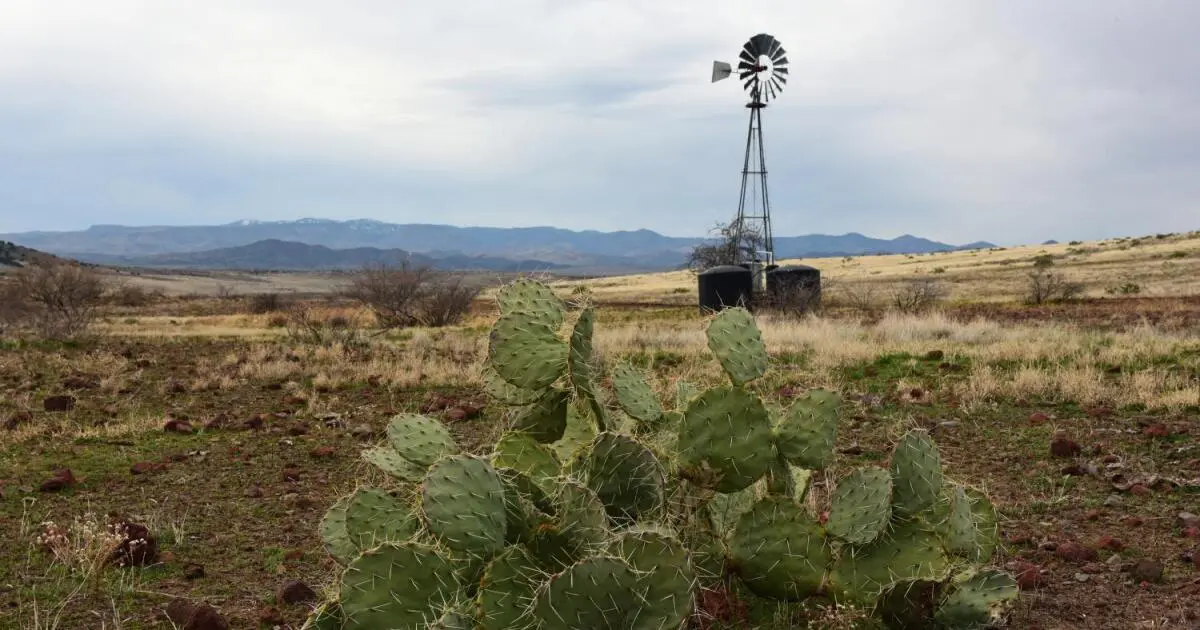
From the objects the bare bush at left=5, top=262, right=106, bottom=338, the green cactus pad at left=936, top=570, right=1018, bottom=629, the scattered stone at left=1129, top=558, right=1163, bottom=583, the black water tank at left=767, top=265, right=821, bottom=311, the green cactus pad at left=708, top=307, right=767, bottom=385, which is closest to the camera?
the green cactus pad at left=936, top=570, right=1018, bottom=629

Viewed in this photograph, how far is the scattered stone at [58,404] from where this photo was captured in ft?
35.0

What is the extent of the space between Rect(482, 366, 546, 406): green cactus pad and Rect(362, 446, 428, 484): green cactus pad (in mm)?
543

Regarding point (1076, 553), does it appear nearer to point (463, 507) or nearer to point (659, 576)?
point (659, 576)

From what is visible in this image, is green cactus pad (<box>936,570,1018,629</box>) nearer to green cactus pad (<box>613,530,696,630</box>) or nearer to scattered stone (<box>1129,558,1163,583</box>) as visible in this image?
scattered stone (<box>1129,558,1163,583</box>)

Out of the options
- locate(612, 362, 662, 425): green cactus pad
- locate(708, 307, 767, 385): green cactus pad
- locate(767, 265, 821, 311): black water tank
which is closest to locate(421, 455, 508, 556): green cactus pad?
locate(612, 362, 662, 425): green cactus pad

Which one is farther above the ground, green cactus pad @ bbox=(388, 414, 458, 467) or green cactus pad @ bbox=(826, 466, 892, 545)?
green cactus pad @ bbox=(388, 414, 458, 467)

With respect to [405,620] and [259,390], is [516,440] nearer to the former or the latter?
[405,620]

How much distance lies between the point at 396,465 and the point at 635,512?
4.49 ft

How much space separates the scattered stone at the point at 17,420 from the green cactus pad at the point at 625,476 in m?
8.28

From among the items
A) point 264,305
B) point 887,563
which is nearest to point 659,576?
point 887,563

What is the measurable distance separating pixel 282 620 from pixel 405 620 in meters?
1.47

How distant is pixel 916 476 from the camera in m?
4.35

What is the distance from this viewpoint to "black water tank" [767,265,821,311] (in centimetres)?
2747

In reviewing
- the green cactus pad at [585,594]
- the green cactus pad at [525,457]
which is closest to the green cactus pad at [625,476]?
the green cactus pad at [525,457]
